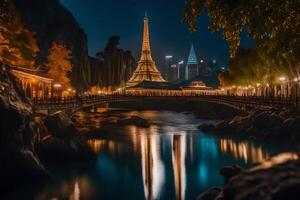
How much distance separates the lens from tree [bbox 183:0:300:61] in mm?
9328

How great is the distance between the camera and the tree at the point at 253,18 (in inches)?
367

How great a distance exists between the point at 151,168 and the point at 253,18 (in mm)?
21617

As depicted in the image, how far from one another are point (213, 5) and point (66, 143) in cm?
1975

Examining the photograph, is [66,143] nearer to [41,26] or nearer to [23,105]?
[23,105]

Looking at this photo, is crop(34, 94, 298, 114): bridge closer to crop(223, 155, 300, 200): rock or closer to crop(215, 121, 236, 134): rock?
crop(215, 121, 236, 134): rock

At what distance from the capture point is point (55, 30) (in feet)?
389

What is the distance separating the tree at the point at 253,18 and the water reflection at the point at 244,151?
21654 millimetres

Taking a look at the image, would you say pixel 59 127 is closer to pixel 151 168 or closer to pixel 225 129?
pixel 151 168

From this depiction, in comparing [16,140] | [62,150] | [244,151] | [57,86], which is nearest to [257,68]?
[244,151]

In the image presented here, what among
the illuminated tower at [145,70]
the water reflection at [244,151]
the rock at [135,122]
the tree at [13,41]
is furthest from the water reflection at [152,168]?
the illuminated tower at [145,70]

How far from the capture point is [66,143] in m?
26.8

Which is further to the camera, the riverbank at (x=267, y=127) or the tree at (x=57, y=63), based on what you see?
the tree at (x=57, y=63)

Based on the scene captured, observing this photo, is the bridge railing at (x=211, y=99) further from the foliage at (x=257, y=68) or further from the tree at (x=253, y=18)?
the tree at (x=253, y=18)

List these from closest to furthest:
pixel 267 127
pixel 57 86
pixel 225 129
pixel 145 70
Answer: pixel 267 127 < pixel 225 129 < pixel 57 86 < pixel 145 70
